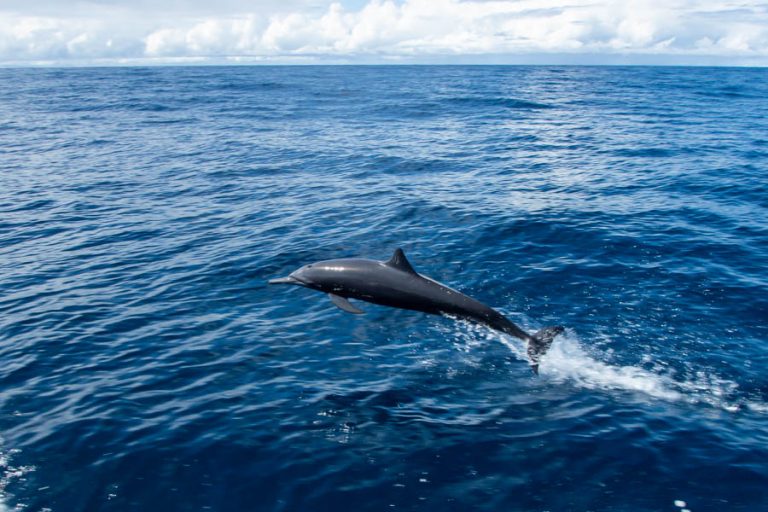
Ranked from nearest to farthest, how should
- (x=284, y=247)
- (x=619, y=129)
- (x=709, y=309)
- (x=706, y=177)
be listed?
1. (x=709, y=309)
2. (x=284, y=247)
3. (x=706, y=177)
4. (x=619, y=129)

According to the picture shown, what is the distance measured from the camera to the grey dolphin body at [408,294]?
41.0 feet

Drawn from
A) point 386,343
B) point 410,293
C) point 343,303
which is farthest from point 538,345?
point 386,343

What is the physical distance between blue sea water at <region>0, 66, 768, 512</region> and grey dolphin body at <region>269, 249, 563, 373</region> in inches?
67.3

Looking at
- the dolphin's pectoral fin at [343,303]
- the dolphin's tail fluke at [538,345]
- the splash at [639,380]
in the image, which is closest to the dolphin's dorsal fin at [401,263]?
the dolphin's pectoral fin at [343,303]

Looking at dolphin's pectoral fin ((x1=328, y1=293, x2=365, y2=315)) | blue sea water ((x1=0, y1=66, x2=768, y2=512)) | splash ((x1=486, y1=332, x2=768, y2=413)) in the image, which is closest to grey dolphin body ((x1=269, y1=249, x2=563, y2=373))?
dolphin's pectoral fin ((x1=328, y1=293, x2=365, y2=315))

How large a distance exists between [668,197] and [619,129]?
88.1 feet

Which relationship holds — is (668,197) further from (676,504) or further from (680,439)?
(676,504)

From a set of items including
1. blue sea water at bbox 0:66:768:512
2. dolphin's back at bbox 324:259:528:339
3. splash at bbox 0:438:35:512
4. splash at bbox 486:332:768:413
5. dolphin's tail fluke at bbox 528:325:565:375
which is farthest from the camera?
splash at bbox 486:332:768:413

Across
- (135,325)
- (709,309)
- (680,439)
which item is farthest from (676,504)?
(135,325)

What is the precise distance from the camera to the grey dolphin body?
41.0ft

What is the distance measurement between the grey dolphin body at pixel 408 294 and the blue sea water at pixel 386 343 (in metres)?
1.71

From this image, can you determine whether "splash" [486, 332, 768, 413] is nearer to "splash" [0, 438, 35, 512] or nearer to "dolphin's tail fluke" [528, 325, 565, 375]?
"dolphin's tail fluke" [528, 325, 565, 375]

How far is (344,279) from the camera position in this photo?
13.2 meters

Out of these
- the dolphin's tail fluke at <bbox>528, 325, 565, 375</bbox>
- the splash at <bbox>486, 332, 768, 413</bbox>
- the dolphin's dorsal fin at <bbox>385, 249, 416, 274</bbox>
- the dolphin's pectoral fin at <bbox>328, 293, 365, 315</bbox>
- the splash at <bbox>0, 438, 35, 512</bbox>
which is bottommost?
the splash at <bbox>0, 438, 35, 512</bbox>
